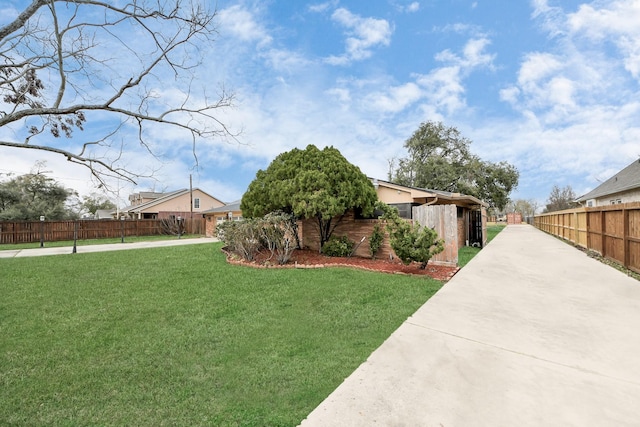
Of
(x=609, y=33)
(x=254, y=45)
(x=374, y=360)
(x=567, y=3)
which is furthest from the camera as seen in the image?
(x=609, y=33)

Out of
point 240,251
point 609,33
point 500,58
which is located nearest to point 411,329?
point 240,251

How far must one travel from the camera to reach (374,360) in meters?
3.12

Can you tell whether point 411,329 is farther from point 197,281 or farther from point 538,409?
point 197,281

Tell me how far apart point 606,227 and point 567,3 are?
6.87m

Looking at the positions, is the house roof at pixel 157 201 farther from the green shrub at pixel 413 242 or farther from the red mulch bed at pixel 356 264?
the green shrub at pixel 413 242

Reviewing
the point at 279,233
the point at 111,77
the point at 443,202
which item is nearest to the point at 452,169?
the point at 443,202

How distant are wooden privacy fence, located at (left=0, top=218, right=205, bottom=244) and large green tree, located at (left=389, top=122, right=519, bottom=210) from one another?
839 inches

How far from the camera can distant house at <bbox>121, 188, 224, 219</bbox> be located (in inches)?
1188

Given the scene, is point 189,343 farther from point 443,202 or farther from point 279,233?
point 443,202

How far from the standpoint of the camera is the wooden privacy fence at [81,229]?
763 inches

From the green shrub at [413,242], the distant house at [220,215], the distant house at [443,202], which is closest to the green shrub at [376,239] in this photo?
the green shrub at [413,242]

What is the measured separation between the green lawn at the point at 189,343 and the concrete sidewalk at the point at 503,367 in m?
0.35

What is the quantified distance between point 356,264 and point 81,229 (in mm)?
22715

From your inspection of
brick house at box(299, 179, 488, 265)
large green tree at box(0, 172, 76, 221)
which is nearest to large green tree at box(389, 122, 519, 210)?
brick house at box(299, 179, 488, 265)
